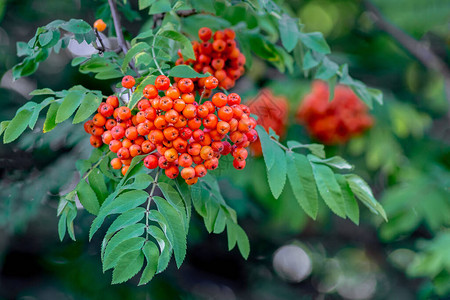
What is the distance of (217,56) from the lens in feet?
6.77

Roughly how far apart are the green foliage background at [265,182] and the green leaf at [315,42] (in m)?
0.36

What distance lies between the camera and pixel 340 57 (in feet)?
13.2

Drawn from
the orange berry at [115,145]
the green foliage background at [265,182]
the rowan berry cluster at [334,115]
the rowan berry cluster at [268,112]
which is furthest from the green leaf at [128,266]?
the rowan berry cluster at [334,115]

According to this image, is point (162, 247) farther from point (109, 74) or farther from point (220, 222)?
point (109, 74)

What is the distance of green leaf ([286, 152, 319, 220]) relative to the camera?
5.69 ft

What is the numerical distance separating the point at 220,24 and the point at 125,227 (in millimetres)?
1205

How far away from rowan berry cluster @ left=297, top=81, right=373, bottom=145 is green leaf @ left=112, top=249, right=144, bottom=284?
8.13 ft

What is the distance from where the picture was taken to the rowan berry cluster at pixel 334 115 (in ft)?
11.7

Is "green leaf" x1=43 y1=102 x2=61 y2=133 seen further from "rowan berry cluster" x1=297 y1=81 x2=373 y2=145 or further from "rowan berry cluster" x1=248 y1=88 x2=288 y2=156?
"rowan berry cluster" x1=297 y1=81 x2=373 y2=145

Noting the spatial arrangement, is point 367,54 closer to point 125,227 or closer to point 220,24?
point 220,24

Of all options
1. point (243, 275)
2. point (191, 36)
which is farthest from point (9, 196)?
point (243, 275)

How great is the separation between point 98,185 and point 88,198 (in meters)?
0.08

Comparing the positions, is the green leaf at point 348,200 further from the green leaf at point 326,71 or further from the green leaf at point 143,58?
the green leaf at point 143,58

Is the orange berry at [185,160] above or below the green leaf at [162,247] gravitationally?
above
